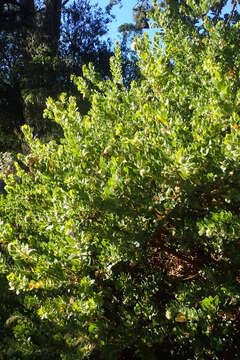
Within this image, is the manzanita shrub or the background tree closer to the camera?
the manzanita shrub

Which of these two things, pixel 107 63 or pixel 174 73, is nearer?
pixel 174 73

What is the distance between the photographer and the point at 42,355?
8.97 ft

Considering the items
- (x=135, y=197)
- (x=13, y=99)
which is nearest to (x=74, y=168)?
(x=135, y=197)

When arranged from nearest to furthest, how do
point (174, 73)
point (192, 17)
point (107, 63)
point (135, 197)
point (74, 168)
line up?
point (135, 197)
point (74, 168)
point (174, 73)
point (192, 17)
point (107, 63)

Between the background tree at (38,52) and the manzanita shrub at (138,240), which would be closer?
the manzanita shrub at (138,240)

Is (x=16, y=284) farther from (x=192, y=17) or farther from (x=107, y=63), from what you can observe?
(x=107, y=63)

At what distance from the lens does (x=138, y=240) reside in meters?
2.66

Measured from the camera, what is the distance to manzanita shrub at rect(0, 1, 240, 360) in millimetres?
2463

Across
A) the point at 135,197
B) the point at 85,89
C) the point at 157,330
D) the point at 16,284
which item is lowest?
the point at 157,330

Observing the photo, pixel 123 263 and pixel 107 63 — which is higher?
pixel 107 63

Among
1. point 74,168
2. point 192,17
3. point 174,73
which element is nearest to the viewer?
point 74,168

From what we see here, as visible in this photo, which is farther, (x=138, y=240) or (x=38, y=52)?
(x=38, y=52)

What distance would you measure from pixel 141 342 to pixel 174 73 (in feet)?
7.30

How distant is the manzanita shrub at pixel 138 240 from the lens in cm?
246
